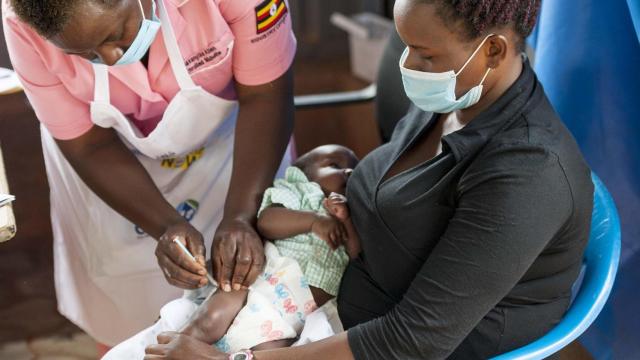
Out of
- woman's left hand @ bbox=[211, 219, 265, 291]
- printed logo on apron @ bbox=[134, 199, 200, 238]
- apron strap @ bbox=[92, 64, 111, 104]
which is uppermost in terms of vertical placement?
apron strap @ bbox=[92, 64, 111, 104]

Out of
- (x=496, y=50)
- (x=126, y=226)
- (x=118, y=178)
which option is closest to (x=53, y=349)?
(x=126, y=226)

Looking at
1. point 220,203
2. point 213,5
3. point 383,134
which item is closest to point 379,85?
point 383,134

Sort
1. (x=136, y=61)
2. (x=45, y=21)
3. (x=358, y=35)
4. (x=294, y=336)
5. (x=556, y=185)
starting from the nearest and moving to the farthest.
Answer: (x=556, y=185)
(x=45, y=21)
(x=294, y=336)
(x=136, y=61)
(x=358, y=35)

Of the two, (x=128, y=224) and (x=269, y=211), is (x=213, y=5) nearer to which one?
(x=269, y=211)

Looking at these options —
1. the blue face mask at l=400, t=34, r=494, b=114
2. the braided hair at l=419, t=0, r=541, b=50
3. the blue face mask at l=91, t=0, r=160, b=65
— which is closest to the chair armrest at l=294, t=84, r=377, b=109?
the blue face mask at l=91, t=0, r=160, b=65

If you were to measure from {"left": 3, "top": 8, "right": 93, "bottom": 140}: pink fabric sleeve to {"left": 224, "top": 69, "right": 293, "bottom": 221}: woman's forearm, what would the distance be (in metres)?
0.33

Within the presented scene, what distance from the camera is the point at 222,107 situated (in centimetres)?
169

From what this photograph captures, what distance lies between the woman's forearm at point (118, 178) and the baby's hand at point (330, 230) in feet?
1.12

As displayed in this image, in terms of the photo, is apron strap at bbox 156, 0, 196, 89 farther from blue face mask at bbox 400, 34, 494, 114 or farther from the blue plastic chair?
the blue plastic chair

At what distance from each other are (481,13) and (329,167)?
1.85 ft

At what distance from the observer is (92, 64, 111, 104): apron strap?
5.05 feet

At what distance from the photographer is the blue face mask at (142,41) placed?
138cm

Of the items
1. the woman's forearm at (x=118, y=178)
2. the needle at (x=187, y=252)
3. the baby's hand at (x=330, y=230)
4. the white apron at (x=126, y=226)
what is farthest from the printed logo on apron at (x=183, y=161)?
the baby's hand at (x=330, y=230)

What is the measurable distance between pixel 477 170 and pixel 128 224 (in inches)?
39.9
